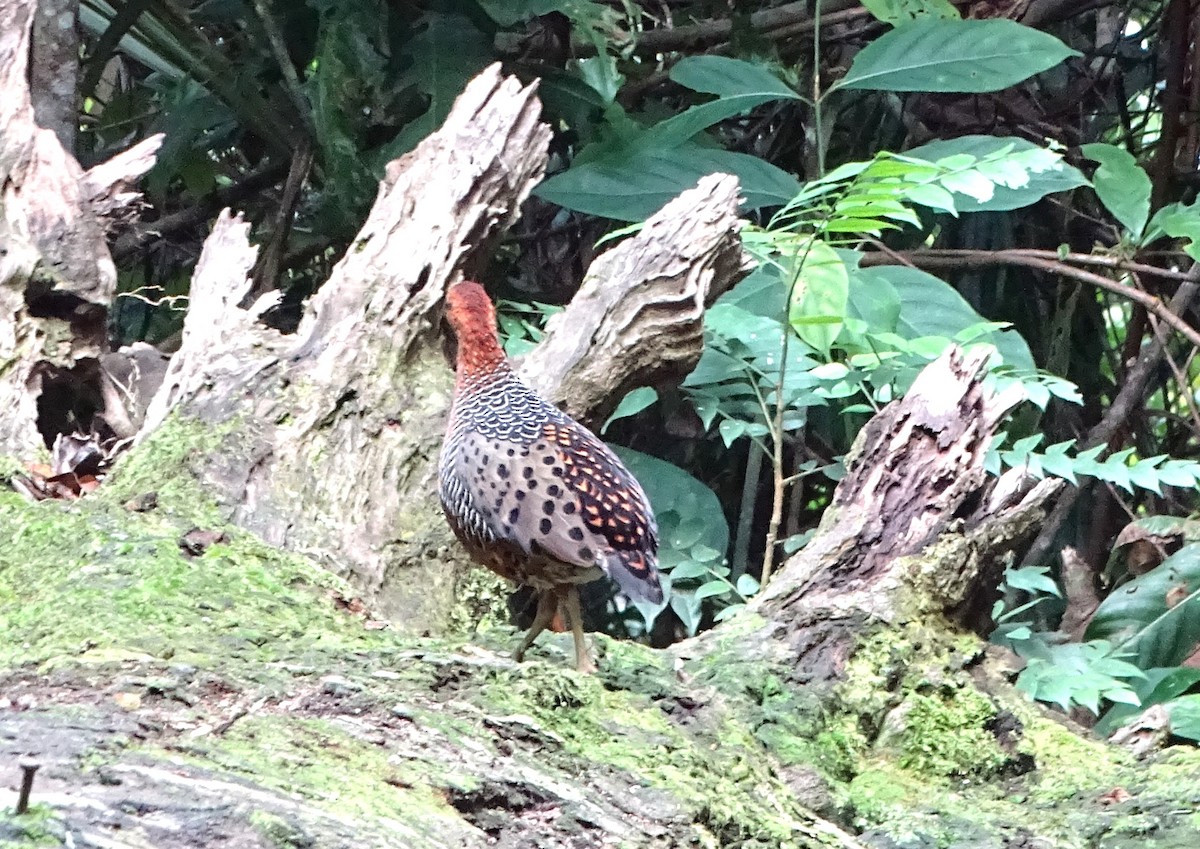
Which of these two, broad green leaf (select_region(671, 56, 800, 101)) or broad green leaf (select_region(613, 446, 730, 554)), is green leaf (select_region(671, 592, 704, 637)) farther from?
broad green leaf (select_region(671, 56, 800, 101))

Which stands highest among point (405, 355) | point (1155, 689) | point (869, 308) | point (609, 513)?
point (869, 308)

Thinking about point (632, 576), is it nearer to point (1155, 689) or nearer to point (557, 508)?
point (557, 508)

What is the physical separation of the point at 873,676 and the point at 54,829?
153 centimetres

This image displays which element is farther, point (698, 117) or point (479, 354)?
point (698, 117)

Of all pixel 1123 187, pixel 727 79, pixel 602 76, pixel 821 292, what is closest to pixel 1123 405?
pixel 1123 187

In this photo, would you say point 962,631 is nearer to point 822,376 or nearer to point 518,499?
point 822,376

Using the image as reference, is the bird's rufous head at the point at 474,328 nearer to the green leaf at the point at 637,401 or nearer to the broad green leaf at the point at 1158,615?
the green leaf at the point at 637,401

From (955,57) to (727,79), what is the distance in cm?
62

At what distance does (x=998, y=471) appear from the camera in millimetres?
2908

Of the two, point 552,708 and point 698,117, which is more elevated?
point 698,117

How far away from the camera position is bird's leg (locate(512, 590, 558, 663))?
7.06 ft

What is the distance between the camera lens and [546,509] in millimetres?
2096

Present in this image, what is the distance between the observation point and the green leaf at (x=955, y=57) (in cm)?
338

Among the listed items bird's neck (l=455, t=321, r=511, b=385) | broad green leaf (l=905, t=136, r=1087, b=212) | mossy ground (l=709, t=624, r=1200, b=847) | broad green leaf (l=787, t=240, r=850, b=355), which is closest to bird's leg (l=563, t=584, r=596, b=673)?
mossy ground (l=709, t=624, r=1200, b=847)
